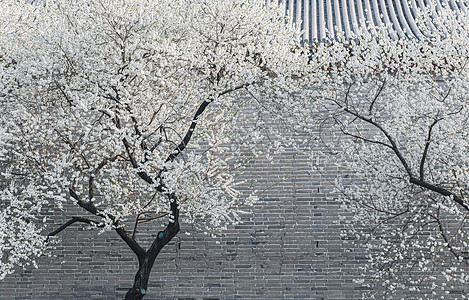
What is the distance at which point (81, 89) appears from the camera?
5750mm

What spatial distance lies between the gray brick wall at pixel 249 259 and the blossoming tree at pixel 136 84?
4.76ft

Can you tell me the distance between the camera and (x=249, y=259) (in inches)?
297

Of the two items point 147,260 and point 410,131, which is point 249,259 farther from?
point 410,131

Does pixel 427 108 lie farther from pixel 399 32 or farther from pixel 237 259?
pixel 237 259

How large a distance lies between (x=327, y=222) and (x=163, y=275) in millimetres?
2308

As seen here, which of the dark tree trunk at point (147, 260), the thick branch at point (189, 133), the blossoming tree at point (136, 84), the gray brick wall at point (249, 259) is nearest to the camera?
the blossoming tree at point (136, 84)

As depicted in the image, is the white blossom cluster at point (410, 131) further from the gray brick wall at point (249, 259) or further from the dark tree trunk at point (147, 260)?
the dark tree trunk at point (147, 260)

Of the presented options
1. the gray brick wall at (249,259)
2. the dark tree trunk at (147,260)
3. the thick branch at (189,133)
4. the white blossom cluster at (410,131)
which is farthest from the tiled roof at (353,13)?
the dark tree trunk at (147,260)

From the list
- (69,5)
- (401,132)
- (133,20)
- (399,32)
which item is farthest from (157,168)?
(399,32)

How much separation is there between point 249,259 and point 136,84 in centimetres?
298

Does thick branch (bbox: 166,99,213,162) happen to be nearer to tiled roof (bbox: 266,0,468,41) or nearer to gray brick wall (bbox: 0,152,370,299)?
gray brick wall (bbox: 0,152,370,299)

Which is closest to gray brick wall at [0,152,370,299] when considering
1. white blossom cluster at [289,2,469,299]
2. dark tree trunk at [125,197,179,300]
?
white blossom cluster at [289,2,469,299]

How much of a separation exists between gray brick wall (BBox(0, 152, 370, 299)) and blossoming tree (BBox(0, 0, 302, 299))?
57.1 inches

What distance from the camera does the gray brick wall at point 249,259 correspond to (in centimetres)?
745
